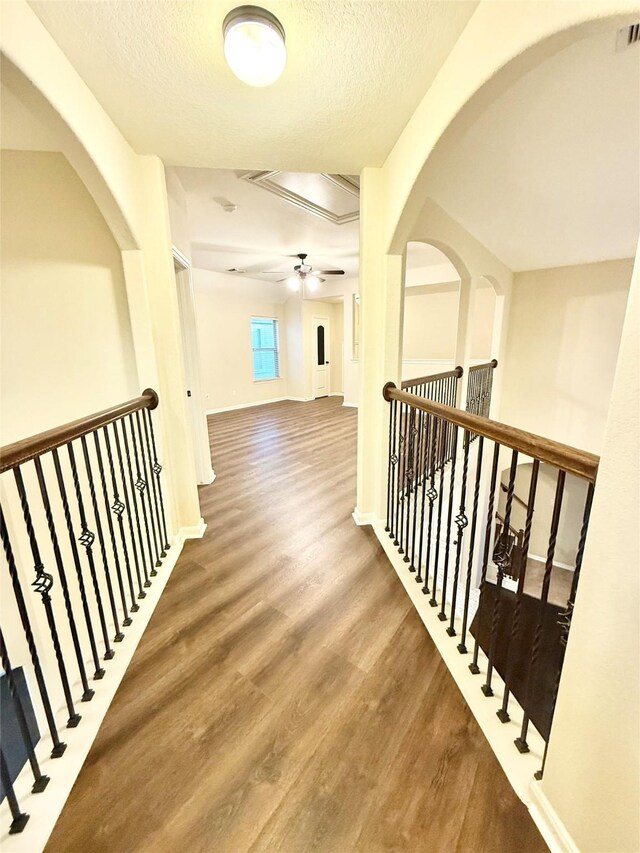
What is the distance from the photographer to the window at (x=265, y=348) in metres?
7.61

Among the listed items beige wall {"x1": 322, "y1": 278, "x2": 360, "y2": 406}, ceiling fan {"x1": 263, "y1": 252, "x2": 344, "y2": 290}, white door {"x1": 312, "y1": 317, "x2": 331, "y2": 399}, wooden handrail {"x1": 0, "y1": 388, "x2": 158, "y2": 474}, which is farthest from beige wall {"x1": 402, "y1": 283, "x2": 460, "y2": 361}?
wooden handrail {"x1": 0, "y1": 388, "x2": 158, "y2": 474}

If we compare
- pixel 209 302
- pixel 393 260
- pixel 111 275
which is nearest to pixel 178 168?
pixel 111 275

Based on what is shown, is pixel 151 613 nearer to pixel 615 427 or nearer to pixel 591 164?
pixel 615 427

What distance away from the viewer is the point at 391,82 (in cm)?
142

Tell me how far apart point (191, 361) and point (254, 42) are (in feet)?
7.68

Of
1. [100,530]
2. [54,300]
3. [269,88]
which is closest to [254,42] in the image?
[269,88]

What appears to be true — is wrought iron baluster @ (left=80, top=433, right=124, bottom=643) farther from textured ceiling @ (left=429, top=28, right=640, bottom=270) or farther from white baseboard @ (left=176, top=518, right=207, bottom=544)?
textured ceiling @ (left=429, top=28, right=640, bottom=270)

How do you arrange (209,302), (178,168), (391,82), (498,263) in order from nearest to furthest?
(391,82), (178,168), (498,263), (209,302)

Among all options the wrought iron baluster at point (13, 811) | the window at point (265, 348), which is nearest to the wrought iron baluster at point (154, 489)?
the wrought iron baluster at point (13, 811)

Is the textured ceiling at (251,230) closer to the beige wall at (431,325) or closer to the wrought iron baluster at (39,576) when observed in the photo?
the beige wall at (431,325)

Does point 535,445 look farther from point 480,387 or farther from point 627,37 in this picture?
point 480,387

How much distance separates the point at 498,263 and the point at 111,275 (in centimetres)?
446

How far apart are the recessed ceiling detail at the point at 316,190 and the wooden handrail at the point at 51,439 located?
7.04ft

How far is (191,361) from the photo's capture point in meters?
3.12
